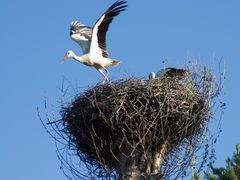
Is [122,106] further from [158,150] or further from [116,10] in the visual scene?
[116,10]

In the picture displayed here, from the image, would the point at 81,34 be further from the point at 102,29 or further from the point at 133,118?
the point at 133,118

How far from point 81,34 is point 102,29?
4.06ft

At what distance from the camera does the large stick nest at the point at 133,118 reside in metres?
9.36

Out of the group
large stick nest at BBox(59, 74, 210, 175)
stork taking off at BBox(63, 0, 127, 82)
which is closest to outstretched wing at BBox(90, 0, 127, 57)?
stork taking off at BBox(63, 0, 127, 82)

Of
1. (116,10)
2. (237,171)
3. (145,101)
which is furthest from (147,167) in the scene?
(237,171)

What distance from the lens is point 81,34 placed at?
13484mm

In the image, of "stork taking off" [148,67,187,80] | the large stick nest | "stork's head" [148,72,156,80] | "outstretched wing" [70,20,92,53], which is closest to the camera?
the large stick nest

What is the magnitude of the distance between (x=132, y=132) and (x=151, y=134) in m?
0.24

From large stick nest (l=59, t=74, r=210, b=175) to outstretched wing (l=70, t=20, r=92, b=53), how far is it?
3189mm

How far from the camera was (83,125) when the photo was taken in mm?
9711

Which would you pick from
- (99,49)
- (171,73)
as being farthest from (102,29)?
(171,73)

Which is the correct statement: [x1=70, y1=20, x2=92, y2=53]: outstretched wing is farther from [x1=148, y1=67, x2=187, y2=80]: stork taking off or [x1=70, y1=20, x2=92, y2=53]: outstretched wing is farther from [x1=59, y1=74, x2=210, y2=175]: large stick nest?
[x1=59, y1=74, x2=210, y2=175]: large stick nest

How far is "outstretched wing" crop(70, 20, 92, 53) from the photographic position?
1307 centimetres

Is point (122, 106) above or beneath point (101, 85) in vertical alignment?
beneath
